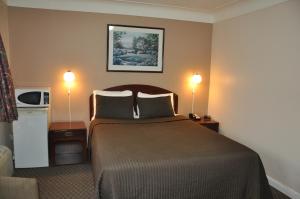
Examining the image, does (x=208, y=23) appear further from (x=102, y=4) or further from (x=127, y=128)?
(x=127, y=128)

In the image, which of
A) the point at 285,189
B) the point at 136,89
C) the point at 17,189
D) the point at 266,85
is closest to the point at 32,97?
the point at 136,89

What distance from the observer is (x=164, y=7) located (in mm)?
4043

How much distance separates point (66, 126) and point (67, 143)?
29cm

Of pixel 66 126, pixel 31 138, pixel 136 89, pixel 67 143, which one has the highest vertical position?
pixel 136 89

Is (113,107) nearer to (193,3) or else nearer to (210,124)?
(210,124)

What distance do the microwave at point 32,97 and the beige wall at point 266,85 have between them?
112 inches

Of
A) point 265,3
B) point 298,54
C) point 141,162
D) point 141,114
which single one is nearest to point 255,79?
point 298,54

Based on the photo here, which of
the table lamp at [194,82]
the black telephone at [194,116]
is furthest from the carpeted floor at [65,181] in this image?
the table lamp at [194,82]

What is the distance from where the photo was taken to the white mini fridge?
3.34 metres

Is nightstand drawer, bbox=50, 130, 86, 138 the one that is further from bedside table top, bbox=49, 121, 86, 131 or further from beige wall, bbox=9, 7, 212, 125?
beige wall, bbox=9, 7, 212, 125

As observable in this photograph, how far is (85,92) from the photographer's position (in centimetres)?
398

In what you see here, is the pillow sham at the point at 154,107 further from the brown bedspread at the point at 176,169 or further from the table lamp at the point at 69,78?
the table lamp at the point at 69,78

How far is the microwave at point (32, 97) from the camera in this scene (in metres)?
3.42

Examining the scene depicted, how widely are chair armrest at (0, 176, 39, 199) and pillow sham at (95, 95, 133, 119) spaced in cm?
183
